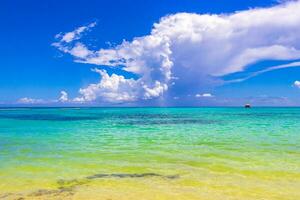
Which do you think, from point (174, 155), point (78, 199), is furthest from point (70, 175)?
point (174, 155)

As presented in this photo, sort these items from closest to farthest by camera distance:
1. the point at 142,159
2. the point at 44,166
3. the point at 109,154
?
1. the point at 44,166
2. the point at 142,159
3. the point at 109,154

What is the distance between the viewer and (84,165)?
14.9 metres

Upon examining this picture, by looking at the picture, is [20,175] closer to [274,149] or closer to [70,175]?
[70,175]

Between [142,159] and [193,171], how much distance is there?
12.4ft

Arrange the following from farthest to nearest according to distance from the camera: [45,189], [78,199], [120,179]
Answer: [120,179] < [45,189] < [78,199]

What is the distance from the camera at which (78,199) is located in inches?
378

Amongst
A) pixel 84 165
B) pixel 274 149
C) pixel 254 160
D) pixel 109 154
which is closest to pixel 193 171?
pixel 254 160

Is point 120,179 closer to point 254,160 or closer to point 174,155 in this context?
point 174,155

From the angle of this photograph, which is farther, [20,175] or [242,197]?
[20,175]

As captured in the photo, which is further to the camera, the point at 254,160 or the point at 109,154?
the point at 109,154

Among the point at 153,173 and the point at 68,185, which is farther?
the point at 153,173

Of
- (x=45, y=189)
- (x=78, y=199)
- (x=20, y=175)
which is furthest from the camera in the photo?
(x=20, y=175)

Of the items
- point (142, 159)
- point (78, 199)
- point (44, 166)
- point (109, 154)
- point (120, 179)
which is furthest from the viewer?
point (109, 154)

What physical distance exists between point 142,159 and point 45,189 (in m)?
6.32
